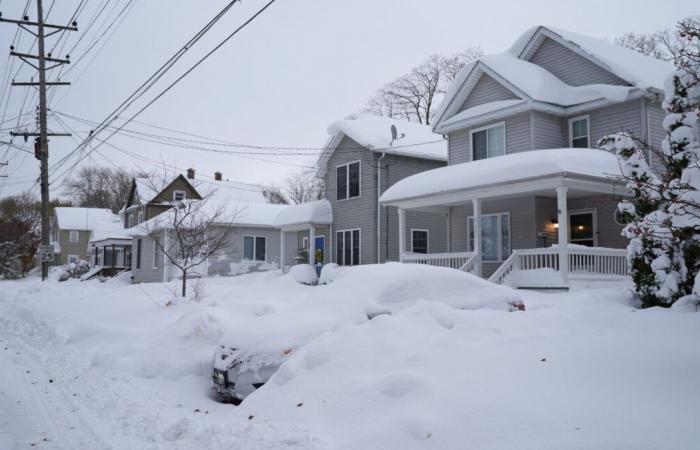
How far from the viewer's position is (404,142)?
2388 cm

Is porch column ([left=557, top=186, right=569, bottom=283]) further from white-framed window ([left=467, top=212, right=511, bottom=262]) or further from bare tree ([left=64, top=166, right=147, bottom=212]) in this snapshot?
bare tree ([left=64, top=166, right=147, bottom=212])

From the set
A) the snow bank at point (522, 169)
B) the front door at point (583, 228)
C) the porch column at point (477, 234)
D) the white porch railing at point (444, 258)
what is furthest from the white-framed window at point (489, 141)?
the white porch railing at point (444, 258)

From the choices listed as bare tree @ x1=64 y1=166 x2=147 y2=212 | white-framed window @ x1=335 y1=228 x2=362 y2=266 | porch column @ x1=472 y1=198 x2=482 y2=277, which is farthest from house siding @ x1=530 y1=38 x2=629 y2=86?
bare tree @ x1=64 y1=166 x2=147 y2=212

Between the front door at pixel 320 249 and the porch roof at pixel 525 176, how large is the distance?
359 inches

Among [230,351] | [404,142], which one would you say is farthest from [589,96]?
[230,351]

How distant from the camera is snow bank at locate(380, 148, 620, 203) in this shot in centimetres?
1377

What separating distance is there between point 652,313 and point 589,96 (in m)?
11.1

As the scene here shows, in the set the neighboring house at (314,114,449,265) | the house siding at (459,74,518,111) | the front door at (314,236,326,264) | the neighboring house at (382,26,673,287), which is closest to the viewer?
the neighboring house at (382,26,673,287)

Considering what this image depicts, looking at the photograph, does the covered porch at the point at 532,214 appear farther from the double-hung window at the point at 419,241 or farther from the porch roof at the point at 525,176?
the double-hung window at the point at 419,241

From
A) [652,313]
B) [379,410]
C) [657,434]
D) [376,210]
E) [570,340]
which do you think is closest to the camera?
[657,434]

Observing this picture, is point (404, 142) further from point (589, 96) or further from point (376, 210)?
point (589, 96)

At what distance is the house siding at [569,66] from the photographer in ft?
56.7

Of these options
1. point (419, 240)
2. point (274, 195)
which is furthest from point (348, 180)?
point (274, 195)

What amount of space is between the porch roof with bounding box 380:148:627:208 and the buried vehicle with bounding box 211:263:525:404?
5.67 m
